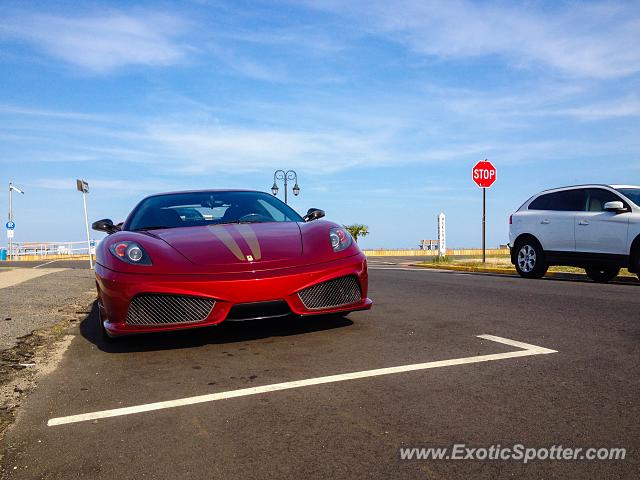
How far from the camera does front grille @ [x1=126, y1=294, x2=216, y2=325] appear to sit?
171 inches

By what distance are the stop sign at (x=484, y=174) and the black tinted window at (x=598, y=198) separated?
24.7 feet

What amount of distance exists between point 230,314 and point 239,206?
1937 mm

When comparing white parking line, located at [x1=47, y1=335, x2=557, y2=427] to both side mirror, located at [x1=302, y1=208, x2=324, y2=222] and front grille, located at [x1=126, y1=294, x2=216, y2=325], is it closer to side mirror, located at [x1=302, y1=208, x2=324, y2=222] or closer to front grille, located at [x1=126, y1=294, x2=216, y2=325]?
front grille, located at [x1=126, y1=294, x2=216, y2=325]

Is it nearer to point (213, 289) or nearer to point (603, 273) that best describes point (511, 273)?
point (603, 273)

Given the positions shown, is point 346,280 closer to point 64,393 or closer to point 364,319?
point 364,319

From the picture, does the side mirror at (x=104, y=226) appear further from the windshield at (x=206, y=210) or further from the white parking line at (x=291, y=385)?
the white parking line at (x=291, y=385)

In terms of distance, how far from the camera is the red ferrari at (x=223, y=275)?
4.36 metres

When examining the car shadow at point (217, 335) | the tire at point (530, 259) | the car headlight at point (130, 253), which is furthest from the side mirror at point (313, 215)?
the tire at point (530, 259)

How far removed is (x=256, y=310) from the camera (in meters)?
4.38

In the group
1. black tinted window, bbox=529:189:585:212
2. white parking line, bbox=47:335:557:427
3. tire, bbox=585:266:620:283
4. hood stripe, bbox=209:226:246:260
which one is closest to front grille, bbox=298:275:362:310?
hood stripe, bbox=209:226:246:260

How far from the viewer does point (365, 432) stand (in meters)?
2.68

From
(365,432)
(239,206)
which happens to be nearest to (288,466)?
(365,432)

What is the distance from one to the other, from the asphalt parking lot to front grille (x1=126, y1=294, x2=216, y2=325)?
0.28 m

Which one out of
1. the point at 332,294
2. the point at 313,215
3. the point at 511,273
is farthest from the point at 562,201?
the point at 332,294
